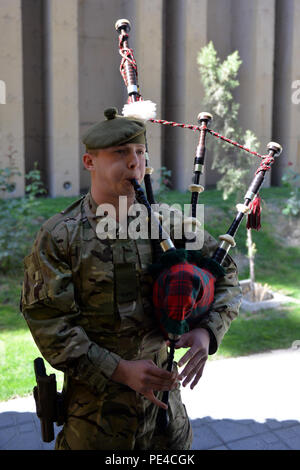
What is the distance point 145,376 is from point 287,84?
11387 mm

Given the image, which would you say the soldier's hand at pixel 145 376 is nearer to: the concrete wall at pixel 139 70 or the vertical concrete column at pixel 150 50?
the concrete wall at pixel 139 70

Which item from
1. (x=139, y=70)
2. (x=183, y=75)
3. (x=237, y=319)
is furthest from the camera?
(x=183, y=75)

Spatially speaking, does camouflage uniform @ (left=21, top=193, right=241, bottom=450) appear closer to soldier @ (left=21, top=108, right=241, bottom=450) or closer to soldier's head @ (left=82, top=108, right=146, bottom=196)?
soldier @ (left=21, top=108, right=241, bottom=450)

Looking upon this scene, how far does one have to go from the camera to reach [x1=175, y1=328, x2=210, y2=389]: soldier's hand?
172 centimetres

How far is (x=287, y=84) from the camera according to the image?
11883mm

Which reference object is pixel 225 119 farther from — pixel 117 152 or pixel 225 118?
pixel 117 152

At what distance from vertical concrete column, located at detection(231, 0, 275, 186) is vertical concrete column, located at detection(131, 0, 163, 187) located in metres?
2.44

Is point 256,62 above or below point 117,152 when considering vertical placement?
above

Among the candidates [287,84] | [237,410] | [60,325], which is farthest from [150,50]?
[60,325]

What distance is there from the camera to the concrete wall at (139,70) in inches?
356

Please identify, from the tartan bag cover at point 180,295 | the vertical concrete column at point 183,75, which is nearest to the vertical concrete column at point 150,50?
the vertical concrete column at point 183,75

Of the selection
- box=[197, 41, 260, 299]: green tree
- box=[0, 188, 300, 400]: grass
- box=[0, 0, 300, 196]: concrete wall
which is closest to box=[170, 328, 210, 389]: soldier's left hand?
box=[0, 188, 300, 400]: grass

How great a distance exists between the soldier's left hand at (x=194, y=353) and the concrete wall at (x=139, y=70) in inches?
297

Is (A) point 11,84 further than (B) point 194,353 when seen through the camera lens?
Yes
